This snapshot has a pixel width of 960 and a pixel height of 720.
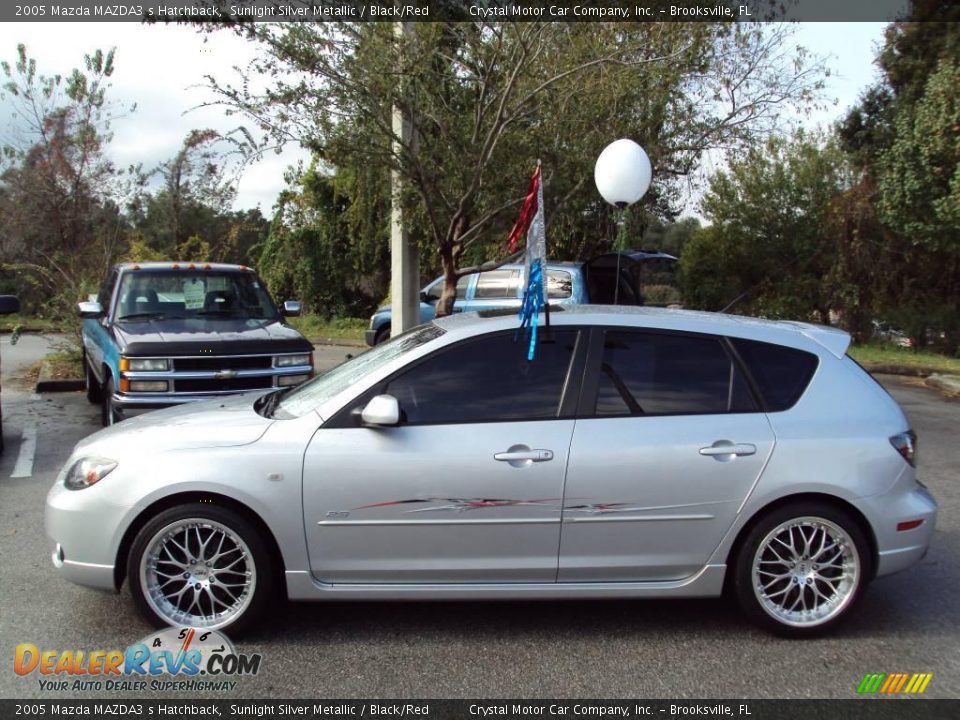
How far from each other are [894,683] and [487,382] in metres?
2.31

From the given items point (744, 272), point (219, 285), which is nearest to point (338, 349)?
point (219, 285)

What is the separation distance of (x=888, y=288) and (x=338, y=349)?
1344cm

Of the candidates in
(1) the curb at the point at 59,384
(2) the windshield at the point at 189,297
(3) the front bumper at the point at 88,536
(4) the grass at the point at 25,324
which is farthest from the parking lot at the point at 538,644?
(4) the grass at the point at 25,324

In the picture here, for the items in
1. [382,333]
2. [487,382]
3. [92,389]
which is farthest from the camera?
[382,333]

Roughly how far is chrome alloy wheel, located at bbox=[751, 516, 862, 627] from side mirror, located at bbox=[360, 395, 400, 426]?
1928mm

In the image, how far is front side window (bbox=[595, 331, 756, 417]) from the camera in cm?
425

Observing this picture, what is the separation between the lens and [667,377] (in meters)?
4.33

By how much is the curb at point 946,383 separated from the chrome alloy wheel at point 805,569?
10.4 meters

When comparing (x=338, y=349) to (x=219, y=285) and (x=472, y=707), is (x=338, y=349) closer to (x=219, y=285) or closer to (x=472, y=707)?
(x=219, y=285)

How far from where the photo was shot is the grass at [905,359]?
50.5 ft

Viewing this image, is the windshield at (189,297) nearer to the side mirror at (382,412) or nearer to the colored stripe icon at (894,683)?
the side mirror at (382,412)

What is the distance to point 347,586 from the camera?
4105 mm

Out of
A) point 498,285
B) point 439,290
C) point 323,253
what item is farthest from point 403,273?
point 323,253

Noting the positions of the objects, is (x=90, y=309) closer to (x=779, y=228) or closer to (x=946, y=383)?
(x=946, y=383)
